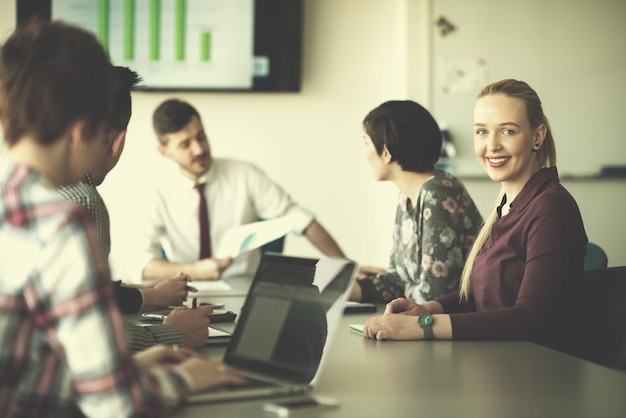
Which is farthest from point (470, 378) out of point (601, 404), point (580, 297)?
point (580, 297)

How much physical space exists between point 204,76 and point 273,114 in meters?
0.45

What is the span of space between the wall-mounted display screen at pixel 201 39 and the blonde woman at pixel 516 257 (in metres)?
2.58

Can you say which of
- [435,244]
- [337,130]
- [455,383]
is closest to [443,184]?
[435,244]

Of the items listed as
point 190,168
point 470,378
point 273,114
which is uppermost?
point 273,114

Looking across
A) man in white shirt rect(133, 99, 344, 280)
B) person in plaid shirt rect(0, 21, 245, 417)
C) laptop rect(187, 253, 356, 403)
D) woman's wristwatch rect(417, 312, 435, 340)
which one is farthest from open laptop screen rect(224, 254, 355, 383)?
man in white shirt rect(133, 99, 344, 280)

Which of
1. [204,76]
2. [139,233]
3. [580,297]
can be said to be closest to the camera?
[580,297]

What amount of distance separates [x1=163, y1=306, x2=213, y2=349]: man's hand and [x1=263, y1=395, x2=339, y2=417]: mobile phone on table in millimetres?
471

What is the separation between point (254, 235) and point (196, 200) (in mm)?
1126

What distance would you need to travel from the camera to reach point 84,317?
0.90m

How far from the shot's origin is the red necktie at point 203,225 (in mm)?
3641

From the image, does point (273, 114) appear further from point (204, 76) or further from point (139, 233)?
point (139, 233)

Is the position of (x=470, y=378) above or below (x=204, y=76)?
below

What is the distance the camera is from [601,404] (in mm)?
1178

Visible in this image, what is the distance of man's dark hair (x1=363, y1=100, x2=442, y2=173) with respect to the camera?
2.62m
